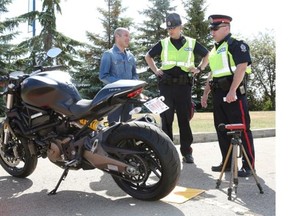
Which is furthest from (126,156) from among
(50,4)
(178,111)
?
(50,4)

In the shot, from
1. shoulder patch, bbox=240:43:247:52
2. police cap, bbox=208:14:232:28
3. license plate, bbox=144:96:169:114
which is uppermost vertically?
police cap, bbox=208:14:232:28

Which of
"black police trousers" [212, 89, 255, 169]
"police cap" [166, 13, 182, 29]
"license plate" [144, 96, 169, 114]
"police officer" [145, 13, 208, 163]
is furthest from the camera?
"police officer" [145, 13, 208, 163]

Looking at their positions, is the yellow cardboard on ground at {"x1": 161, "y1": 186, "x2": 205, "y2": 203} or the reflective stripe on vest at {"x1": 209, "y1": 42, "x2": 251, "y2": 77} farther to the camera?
the reflective stripe on vest at {"x1": 209, "y1": 42, "x2": 251, "y2": 77}

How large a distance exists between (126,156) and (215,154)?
3081 mm

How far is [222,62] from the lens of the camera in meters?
4.57

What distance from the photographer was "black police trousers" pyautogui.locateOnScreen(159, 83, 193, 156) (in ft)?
17.4

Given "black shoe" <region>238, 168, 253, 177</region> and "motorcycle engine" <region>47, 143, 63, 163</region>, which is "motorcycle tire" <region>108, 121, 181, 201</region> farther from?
"black shoe" <region>238, 168, 253, 177</region>

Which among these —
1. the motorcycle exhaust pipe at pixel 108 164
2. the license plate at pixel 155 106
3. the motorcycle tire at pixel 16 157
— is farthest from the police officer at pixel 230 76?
the motorcycle tire at pixel 16 157

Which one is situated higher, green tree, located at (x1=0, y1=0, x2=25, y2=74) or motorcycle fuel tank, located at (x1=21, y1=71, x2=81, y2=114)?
green tree, located at (x1=0, y1=0, x2=25, y2=74)

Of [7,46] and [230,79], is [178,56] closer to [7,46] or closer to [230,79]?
[230,79]

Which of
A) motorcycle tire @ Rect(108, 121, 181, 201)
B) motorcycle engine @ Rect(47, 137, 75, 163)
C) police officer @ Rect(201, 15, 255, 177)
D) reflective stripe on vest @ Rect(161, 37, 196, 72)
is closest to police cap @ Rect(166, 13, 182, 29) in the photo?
reflective stripe on vest @ Rect(161, 37, 196, 72)

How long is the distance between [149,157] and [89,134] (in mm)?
606

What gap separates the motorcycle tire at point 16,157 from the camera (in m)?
4.21

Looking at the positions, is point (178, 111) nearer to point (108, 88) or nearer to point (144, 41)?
point (108, 88)
